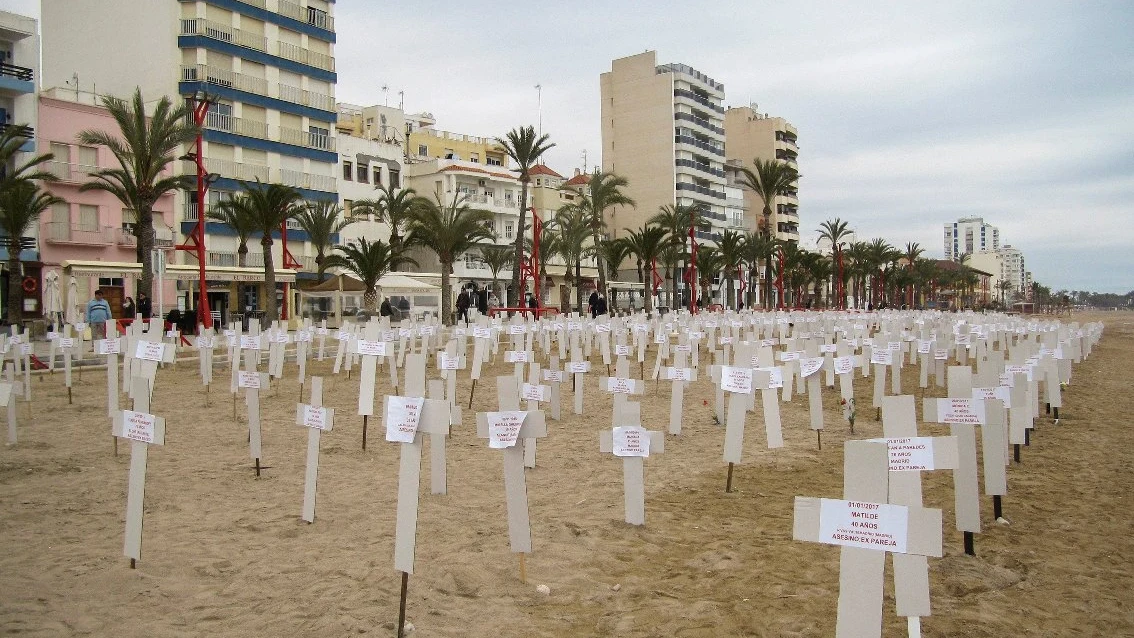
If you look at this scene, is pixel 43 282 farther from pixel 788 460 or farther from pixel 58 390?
pixel 788 460

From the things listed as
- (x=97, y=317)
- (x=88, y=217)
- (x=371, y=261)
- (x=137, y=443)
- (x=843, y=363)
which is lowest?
(x=137, y=443)

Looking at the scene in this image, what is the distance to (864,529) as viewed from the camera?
3.00m

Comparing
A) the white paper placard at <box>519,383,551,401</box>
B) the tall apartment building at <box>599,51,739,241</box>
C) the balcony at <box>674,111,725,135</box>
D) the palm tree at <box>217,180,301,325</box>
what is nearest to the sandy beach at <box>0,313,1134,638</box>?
the white paper placard at <box>519,383,551,401</box>

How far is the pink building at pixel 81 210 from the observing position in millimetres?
33469

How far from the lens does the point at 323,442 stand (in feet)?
29.8

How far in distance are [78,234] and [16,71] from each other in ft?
22.5

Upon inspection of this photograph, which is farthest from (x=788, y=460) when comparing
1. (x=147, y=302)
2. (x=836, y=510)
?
(x=147, y=302)

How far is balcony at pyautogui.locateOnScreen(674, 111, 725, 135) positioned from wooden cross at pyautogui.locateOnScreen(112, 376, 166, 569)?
73.0 metres

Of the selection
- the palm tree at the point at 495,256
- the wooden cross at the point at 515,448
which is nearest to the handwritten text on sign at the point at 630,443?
the wooden cross at the point at 515,448

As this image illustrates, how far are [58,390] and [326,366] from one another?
5786 mm

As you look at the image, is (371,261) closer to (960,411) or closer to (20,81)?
(20,81)

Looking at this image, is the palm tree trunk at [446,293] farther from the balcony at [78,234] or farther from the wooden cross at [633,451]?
the wooden cross at [633,451]

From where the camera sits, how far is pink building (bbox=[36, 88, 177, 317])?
110 ft

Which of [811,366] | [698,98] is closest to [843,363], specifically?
[811,366]
